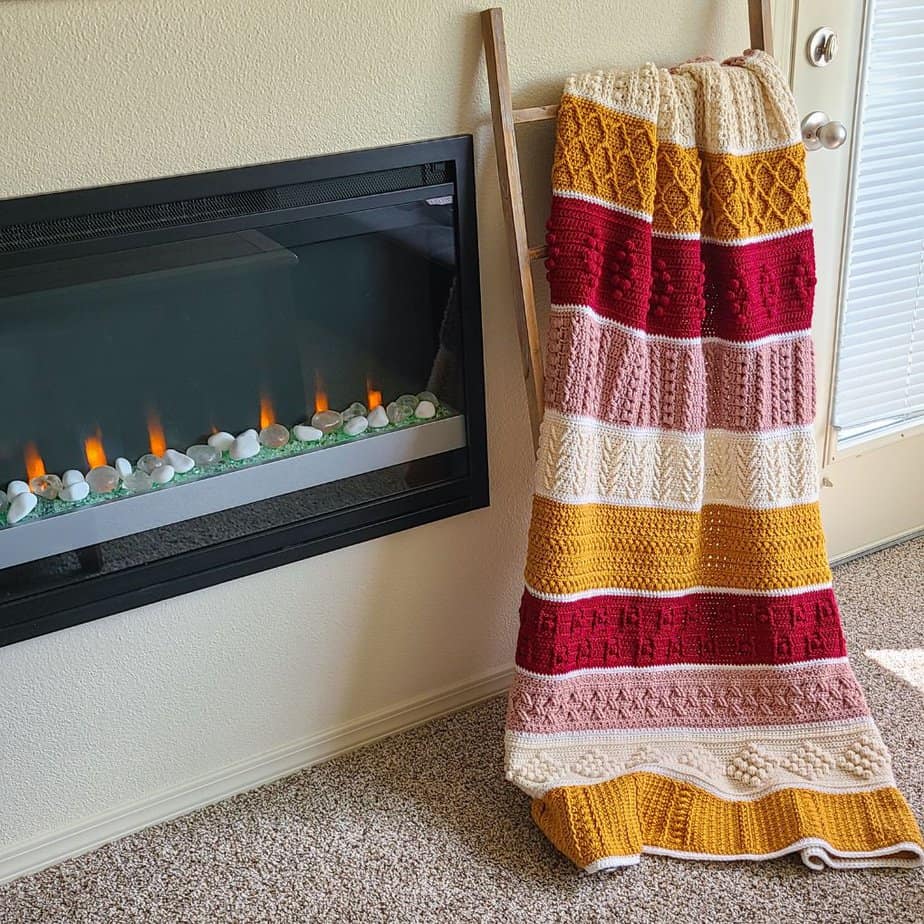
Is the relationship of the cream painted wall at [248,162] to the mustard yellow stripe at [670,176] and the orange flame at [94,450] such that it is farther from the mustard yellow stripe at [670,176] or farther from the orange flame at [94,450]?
the orange flame at [94,450]

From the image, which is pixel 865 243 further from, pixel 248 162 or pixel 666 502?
pixel 248 162

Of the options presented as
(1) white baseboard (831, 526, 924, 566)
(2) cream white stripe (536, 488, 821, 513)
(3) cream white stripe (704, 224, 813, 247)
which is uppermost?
(3) cream white stripe (704, 224, 813, 247)

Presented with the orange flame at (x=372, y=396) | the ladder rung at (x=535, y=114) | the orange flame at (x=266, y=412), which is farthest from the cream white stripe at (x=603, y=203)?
the orange flame at (x=266, y=412)

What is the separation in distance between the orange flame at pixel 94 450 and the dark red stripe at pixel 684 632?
66 cm

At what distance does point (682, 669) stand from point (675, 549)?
0.66 feet

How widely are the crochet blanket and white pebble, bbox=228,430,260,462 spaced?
0.43 metres

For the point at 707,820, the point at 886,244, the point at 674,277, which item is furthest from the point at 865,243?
→ the point at 707,820

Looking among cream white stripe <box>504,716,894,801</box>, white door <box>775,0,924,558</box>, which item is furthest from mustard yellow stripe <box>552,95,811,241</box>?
cream white stripe <box>504,716,894,801</box>

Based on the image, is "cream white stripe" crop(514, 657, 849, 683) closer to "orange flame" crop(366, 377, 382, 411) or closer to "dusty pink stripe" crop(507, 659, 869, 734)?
"dusty pink stripe" crop(507, 659, 869, 734)

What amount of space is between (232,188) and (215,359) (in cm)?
26

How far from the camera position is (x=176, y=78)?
4.34 feet

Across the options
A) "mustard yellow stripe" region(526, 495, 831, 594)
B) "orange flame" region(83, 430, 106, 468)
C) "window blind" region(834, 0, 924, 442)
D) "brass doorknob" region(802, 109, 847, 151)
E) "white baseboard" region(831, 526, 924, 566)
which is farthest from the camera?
"white baseboard" region(831, 526, 924, 566)

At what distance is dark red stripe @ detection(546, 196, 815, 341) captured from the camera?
5.00 ft

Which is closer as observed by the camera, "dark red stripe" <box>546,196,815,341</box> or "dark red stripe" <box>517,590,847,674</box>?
"dark red stripe" <box>546,196,815,341</box>
